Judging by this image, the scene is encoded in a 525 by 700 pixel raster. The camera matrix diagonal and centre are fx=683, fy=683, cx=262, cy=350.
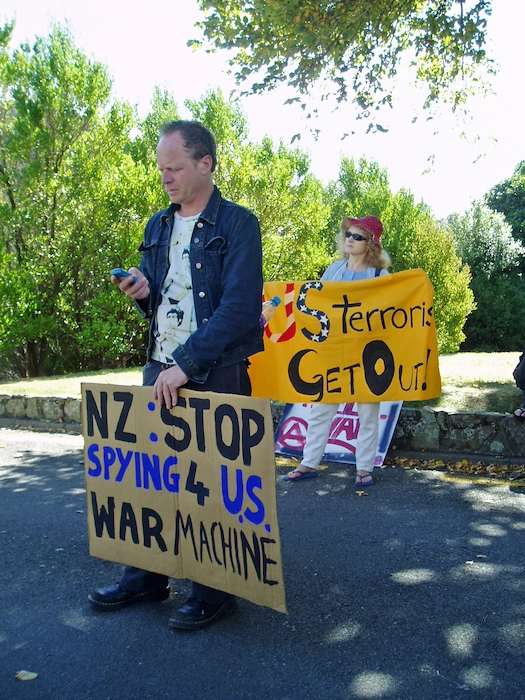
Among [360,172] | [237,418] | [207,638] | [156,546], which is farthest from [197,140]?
[360,172]

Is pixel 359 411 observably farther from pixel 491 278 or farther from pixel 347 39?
pixel 491 278

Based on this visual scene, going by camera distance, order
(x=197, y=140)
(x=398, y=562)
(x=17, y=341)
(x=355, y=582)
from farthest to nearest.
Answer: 1. (x=17, y=341)
2. (x=398, y=562)
3. (x=355, y=582)
4. (x=197, y=140)

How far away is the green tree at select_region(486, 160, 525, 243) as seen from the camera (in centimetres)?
4869

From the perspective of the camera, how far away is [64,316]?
1512 centimetres

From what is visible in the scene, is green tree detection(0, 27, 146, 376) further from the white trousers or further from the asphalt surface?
the asphalt surface

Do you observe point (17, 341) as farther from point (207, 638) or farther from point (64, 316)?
point (207, 638)

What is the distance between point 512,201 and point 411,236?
17.5 meters

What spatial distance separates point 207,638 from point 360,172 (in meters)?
46.0

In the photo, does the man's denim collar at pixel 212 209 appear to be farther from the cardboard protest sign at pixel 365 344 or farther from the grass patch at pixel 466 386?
the grass patch at pixel 466 386

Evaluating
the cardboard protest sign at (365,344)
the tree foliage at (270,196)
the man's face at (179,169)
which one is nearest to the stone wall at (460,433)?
the cardboard protest sign at (365,344)

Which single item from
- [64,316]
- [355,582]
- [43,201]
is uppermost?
[43,201]

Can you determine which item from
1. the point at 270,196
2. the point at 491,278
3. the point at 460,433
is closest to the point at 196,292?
the point at 460,433

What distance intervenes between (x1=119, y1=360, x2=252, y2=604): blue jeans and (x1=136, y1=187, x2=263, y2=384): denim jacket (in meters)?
0.06

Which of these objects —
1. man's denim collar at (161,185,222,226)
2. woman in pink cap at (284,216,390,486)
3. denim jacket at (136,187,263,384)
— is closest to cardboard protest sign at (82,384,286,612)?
denim jacket at (136,187,263,384)
